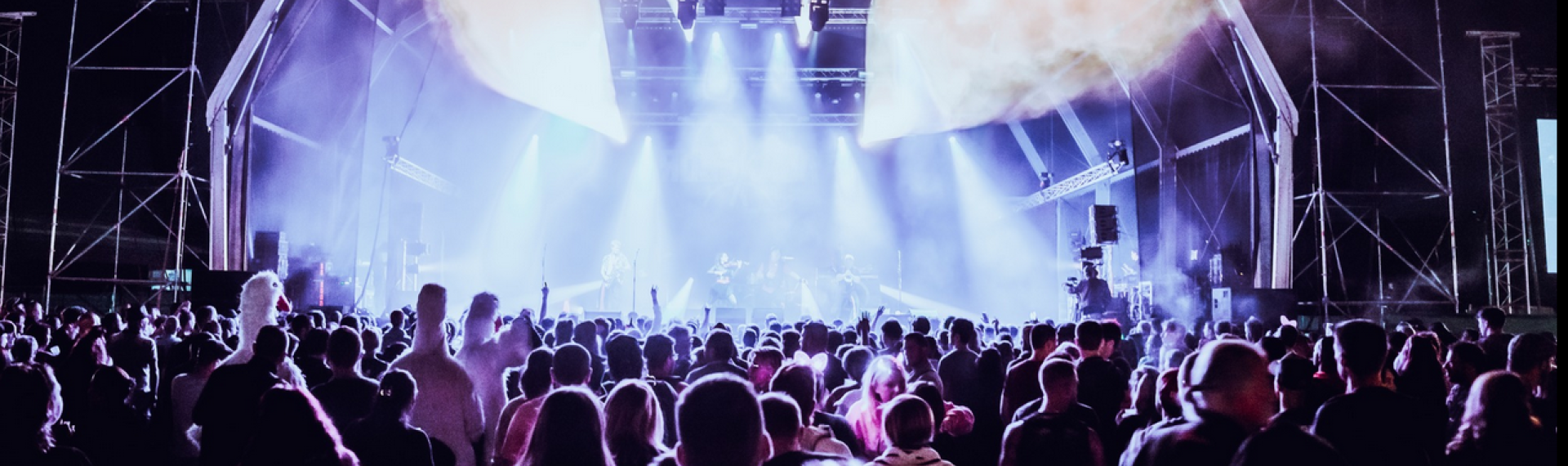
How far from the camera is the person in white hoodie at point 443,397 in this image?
156 inches

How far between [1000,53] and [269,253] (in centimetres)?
1310

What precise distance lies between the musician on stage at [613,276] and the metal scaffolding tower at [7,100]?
11284 mm

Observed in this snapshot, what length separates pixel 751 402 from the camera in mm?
2422

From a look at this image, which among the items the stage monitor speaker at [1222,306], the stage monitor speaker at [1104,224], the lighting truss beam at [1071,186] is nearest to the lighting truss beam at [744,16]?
the lighting truss beam at [1071,186]

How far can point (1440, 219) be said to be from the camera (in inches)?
565

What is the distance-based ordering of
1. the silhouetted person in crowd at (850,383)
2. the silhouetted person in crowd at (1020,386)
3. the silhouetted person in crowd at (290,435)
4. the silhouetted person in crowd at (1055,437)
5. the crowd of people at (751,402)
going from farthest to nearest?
1. the silhouetted person in crowd at (850,383)
2. the silhouetted person in crowd at (1020,386)
3. the silhouetted person in crowd at (1055,437)
4. the silhouetted person in crowd at (290,435)
5. the crowd of people at (751,402)

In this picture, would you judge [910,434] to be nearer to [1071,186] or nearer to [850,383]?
[850,383]

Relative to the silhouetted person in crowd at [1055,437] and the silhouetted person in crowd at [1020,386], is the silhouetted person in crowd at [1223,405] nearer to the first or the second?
the silhouetted person in crowd at [1055,437]

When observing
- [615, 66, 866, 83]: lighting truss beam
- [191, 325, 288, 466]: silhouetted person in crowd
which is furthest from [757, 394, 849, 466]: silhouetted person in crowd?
[615, 66, 866, 83]: lighting truss beam

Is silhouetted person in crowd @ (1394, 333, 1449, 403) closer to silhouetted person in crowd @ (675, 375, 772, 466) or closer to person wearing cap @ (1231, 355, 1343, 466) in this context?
person wearing cap @ (1231, 355, 1343, 466)

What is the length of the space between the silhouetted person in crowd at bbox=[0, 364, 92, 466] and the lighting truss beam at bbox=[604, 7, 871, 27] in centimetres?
1550

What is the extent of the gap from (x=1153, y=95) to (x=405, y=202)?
13824mm

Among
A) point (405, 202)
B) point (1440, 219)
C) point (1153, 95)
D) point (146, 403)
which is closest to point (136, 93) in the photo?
point (405, 202)

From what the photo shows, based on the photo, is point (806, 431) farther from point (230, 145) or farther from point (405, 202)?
point (405, 202)
